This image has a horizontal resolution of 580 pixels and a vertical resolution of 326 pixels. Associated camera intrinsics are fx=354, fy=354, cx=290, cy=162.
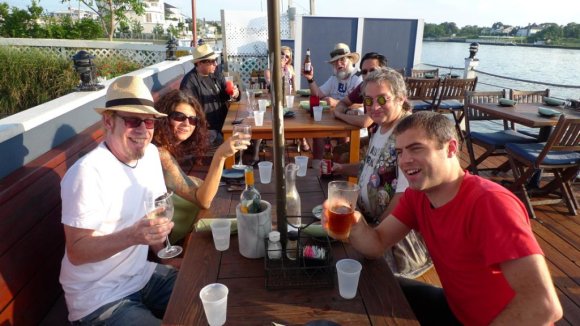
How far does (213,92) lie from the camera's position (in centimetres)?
460

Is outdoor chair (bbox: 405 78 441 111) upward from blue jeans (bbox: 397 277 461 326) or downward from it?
upward

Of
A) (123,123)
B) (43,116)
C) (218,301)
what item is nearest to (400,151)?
(218,301)

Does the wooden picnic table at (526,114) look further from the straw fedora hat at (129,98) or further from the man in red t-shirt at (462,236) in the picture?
the straw fedora hat at (129,98)

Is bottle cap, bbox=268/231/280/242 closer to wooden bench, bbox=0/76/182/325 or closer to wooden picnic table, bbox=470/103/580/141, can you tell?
wooden bench, bbox=0/76/182/325

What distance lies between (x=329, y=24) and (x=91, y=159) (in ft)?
27.1

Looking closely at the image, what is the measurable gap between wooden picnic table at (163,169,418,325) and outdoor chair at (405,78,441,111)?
4932 mm

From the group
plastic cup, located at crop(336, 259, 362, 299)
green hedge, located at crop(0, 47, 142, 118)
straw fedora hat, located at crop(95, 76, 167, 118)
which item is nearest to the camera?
plastic cup, located at crop(336, 259, 362, 299)

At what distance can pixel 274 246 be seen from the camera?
4.75 ft

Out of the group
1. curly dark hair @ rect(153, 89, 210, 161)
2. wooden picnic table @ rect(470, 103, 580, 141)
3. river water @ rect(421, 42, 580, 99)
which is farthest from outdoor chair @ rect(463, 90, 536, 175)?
curly dark hair @ rect(153, 89, 210, 161)

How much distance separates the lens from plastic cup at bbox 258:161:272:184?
7.72 ft

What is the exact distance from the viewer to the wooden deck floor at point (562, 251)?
238 centimetres

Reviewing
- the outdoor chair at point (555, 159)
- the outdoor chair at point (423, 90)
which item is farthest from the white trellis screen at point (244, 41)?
the outdoor chair at point (555, 159)

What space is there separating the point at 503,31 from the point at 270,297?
164 ft

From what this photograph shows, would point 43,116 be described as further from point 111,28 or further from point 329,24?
point 111,28
